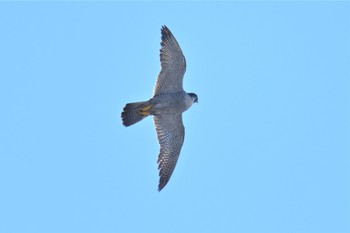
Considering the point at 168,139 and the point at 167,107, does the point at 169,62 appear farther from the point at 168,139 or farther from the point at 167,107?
the point at 168,139

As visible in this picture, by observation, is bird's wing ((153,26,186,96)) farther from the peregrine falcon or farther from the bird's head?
the bird's head

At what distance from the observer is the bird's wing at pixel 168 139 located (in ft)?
70.0

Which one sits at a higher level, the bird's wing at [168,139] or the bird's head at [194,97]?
the bird's head at [194,97]

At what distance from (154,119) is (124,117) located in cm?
75

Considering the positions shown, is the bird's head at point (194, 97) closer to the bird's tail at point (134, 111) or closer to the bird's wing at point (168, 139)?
the bird's wing at point (168, 139)

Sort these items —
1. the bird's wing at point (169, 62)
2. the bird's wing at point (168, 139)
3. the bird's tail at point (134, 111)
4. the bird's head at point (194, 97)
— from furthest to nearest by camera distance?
the bird's head at point (194, 97) → the bird's wing at point (168, 139) → the bird's tail at point (134, 111) → the bird's wing at point (169, 62)

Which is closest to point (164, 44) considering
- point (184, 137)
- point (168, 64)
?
point (168, 64)

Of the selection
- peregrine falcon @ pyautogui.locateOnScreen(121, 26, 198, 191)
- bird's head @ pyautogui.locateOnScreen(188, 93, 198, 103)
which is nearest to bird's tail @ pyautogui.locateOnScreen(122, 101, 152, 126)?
peregrine falcon @ pyautogui.locateOnScreen(121, 26, 198, 191)

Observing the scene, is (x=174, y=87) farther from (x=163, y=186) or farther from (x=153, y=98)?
(x=163, y=186)

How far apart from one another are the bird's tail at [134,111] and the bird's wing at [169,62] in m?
0.32

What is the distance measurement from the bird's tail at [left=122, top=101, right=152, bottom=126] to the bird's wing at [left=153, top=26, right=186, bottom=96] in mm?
318

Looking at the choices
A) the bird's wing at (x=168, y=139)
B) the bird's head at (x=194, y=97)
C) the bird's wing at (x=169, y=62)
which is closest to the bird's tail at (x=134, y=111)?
the bird's wing at (x=169, y=62)

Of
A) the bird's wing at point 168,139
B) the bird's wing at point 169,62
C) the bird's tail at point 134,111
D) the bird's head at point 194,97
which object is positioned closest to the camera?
the bird's wing at point 169,62

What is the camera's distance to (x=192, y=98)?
846 inches
